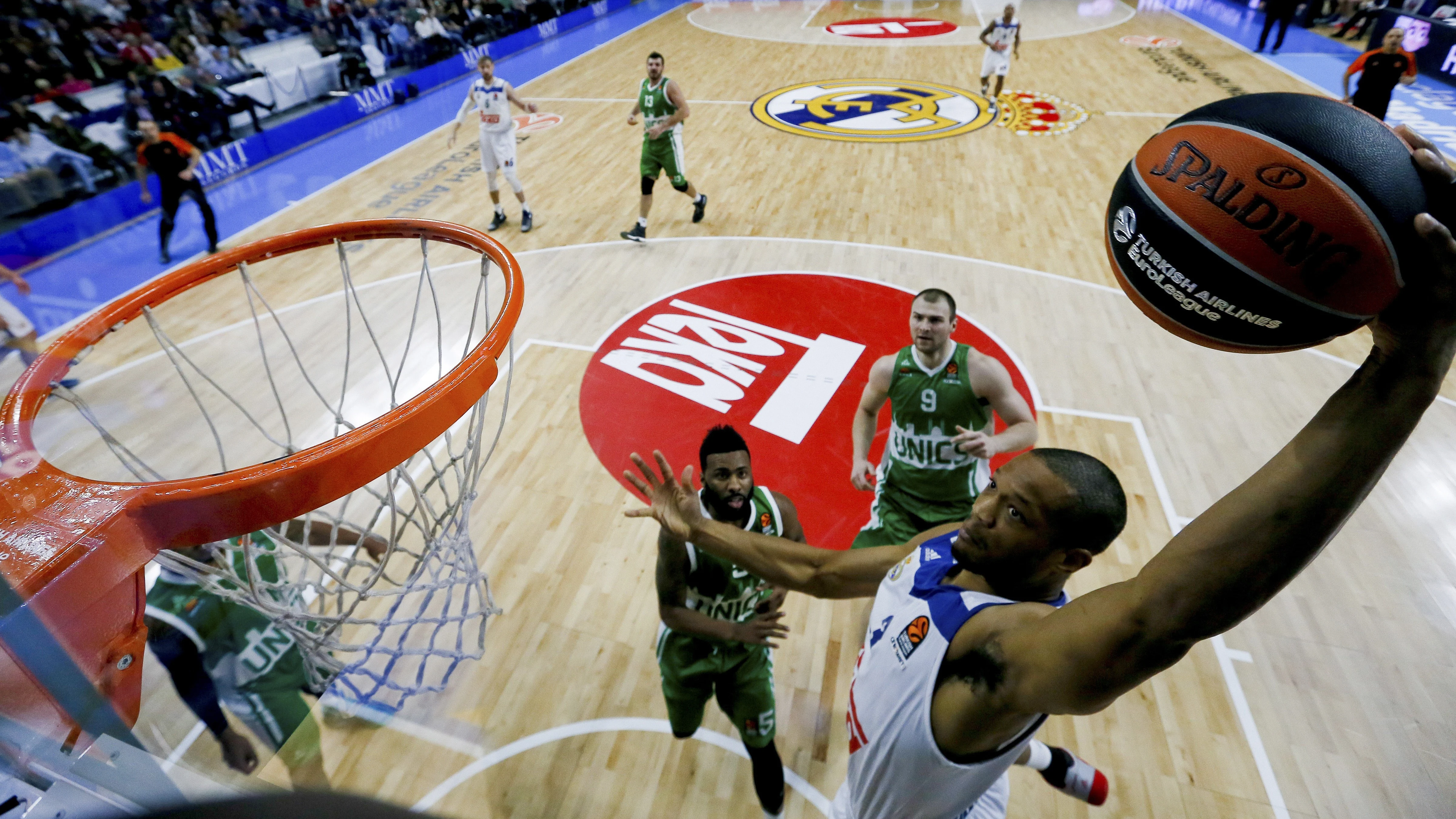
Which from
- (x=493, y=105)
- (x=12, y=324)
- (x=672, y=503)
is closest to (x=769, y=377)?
(x=672, y=503)

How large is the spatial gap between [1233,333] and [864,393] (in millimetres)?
2185

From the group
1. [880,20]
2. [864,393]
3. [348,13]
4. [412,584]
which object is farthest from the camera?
[880,20]

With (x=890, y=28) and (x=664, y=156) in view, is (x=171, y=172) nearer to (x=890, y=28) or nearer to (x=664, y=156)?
(x=664, y=156)

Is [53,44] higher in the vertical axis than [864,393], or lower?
higher

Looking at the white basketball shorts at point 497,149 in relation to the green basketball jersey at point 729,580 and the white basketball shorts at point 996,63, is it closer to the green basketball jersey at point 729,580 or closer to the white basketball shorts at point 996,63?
the green basketball jersey at point 729,580

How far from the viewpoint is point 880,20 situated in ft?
60.1

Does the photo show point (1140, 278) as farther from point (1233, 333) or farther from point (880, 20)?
point (880, 20)

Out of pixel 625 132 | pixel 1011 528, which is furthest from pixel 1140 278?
pixel 625 132

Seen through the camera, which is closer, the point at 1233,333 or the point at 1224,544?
the point at 1224,544

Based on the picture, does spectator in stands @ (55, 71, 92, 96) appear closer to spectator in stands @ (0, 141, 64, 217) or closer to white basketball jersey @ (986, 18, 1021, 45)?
spectator in stands @ (0, 141, 64, 217)

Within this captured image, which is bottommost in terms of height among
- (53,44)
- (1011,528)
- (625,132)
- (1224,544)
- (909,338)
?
(909,338)

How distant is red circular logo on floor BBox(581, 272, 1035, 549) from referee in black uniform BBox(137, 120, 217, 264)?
4.75 m

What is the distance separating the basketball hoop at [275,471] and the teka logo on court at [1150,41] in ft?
51.1

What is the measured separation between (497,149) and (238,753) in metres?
6.46
